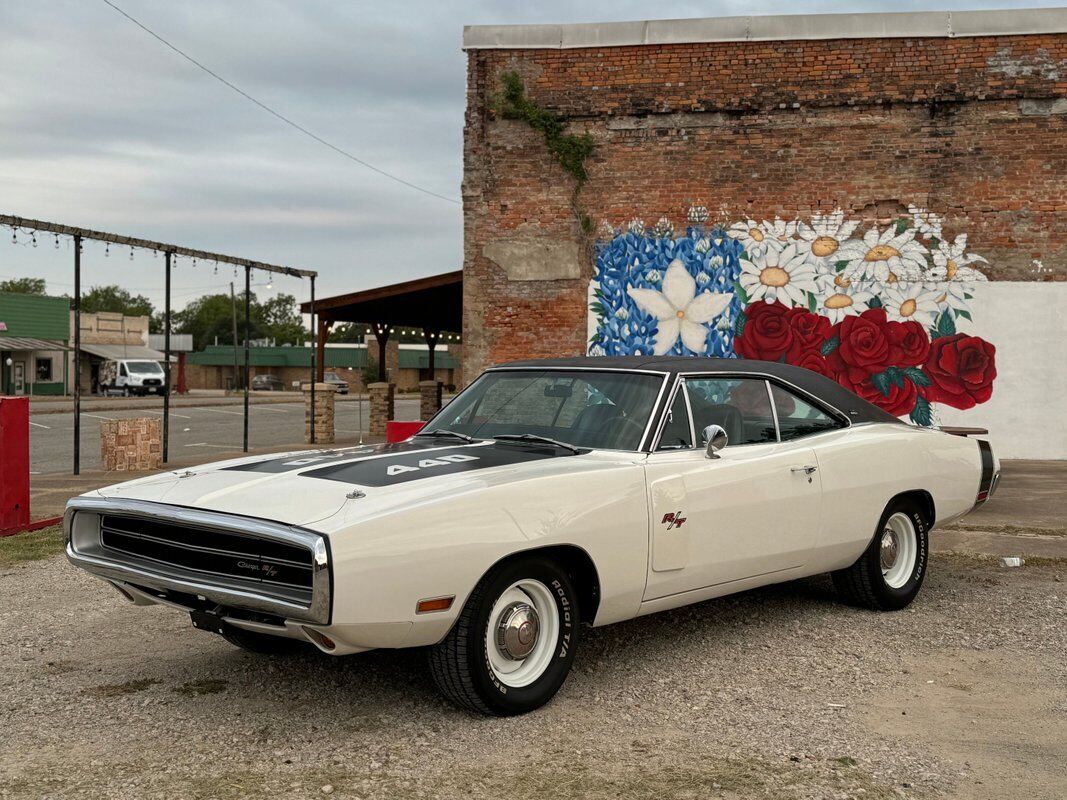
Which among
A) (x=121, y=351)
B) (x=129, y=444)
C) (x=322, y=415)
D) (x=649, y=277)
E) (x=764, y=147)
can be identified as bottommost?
(x=129, y=444)

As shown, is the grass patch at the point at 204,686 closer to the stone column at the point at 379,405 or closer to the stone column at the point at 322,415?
the stone column at the point at 322,415

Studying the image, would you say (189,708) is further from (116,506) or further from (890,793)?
(890,793)

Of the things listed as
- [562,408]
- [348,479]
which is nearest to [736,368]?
[562,408]

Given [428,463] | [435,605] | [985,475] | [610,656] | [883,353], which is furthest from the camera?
[883,353]

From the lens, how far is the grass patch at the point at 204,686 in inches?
183

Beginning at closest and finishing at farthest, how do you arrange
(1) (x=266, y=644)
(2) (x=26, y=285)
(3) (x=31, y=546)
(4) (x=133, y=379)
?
(1) (x=266, y=644) < (3) (x=31, y=546) < (4) (x=133, y=379) < (2) (x=26, y=285)

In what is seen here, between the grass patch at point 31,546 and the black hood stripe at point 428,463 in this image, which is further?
the grass patch at point 31,546

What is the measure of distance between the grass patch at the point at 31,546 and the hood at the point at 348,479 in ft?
11.1

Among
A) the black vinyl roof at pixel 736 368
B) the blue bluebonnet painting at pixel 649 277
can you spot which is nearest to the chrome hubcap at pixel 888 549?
the black vinyl roof at pixel 736 368

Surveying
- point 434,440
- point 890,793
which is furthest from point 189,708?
point 890,793

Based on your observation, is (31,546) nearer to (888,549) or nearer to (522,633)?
(522,633)

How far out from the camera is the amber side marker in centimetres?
390

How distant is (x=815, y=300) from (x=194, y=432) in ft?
45.3

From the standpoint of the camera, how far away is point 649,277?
14.8m
